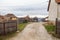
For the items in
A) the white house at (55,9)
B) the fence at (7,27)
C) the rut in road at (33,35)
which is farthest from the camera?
the white house at (55,9)

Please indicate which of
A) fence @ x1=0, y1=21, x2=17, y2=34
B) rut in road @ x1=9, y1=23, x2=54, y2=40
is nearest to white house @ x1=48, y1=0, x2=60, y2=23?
rut in road @ x1=9, y1=23, x2=54, y2=40

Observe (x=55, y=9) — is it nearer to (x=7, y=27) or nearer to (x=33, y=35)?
(x=33, y=35)

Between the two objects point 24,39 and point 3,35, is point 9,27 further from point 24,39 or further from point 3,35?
point 24,39

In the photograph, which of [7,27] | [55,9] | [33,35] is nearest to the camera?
[33,35]

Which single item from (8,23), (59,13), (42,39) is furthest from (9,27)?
(59,13)

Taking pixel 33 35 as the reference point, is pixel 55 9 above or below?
above

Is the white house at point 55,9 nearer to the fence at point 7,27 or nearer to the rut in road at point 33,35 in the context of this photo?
the rut in road at point 33,35

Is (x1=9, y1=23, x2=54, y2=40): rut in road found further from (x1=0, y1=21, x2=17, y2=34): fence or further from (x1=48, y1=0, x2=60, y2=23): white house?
(x1=48, y1=0, x2=60, y2=23): white house

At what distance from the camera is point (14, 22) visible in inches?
606

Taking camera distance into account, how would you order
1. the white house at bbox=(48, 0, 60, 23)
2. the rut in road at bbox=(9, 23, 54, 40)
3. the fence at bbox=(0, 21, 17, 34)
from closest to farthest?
the rut in road at bbox=(9, 23, 54, 40) < the fence at bbox=(0, 21, 17, 34) < the white house at bbox=(48, 0, 60, 23)

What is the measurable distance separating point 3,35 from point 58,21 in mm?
5135

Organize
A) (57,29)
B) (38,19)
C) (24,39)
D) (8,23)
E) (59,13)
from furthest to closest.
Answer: (38,19)
(59,13)
(8,23)
(57,29)
(24,39)

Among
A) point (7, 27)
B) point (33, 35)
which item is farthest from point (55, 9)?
A: point (7, 27)

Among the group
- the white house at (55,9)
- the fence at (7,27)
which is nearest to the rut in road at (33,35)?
the fence at (7,27)
